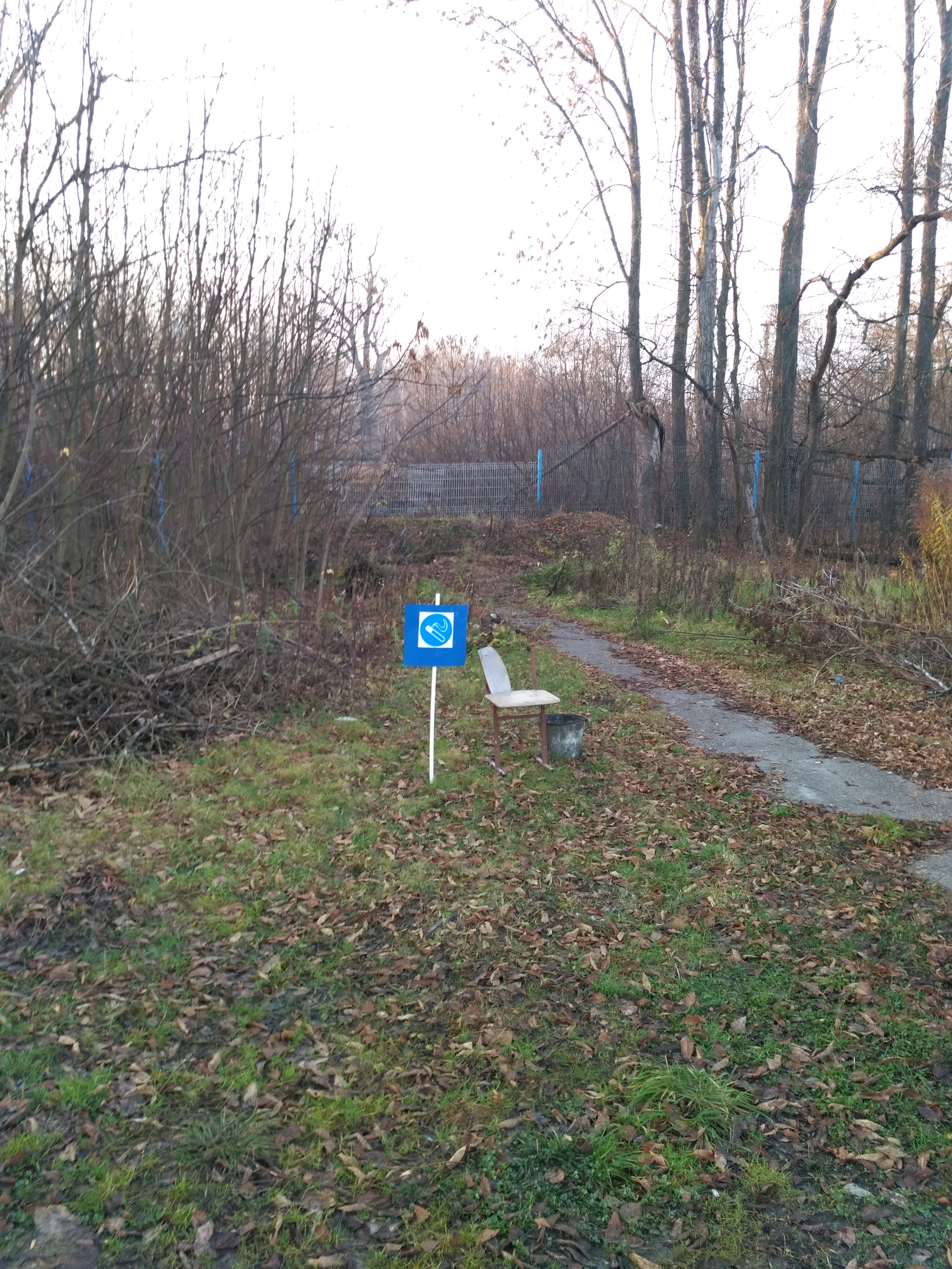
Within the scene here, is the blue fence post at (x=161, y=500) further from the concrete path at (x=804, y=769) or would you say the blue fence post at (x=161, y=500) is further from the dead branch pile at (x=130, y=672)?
the concrete path at (x=804, y=769)

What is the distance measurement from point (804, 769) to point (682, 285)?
17.6 metres

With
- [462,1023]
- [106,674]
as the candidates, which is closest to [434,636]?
[106,674]

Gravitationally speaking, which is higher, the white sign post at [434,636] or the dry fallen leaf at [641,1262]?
the white sign post at [434,636]

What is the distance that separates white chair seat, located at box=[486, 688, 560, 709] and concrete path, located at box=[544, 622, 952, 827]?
1.73 meters

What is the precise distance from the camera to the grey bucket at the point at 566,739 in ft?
26.6

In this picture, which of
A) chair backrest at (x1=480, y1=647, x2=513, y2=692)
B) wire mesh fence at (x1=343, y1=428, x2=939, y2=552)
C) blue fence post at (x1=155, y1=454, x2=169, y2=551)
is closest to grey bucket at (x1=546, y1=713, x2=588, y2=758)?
chair backrest at (x1=480, y1=647, x2=513, y2=692)

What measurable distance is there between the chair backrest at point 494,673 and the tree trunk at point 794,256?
37.0 ft

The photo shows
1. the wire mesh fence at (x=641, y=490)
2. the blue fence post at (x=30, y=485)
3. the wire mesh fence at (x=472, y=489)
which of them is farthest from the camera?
the wire mesh fence at (x=472, y=489)

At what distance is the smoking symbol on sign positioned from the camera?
729 centimetres

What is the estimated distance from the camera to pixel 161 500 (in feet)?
37.0

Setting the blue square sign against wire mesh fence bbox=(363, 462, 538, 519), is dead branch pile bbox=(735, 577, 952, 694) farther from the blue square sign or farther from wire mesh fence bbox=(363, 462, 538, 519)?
wire mesh fence bbox=(363, 462, 538, 519)

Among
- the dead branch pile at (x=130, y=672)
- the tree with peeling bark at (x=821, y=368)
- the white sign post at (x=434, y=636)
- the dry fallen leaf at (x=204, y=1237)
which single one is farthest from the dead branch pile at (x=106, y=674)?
the tree with peeling bark at (x=821, y=368)

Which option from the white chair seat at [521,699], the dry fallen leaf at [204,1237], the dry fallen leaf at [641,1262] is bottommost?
the dry fallen leaf at [641,1262]

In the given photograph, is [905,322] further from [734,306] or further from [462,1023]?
[462,1023]
